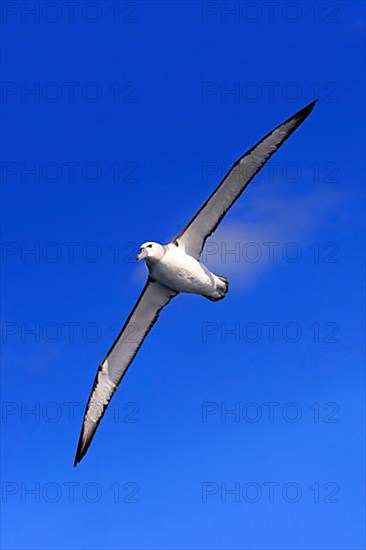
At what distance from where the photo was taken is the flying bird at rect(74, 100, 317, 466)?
26.5 m

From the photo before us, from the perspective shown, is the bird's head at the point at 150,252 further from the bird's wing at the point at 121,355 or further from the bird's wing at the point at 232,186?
the bird's wing at the point at 121,355

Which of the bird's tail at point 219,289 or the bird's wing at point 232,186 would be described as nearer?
the bird's wing at point 232,186

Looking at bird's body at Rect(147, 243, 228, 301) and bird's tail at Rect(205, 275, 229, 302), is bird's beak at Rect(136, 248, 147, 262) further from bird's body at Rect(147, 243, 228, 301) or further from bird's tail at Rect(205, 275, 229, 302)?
bird's tail at Rect(205, 275, 229, 302)

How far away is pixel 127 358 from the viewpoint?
29.6 meters

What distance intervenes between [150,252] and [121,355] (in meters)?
4.42

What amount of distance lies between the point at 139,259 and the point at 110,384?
530 centimetres

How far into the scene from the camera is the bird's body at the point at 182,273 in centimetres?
2680

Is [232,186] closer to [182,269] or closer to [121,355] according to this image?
[182,269]

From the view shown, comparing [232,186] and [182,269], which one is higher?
[232,186]

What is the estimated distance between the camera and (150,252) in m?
26.5

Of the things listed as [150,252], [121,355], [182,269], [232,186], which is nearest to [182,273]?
[182,269]

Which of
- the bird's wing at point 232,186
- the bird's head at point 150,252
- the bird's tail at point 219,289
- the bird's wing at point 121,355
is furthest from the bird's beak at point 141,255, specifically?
the bird's tail at point 219,289

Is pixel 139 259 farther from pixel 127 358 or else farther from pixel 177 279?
pixel 127 358

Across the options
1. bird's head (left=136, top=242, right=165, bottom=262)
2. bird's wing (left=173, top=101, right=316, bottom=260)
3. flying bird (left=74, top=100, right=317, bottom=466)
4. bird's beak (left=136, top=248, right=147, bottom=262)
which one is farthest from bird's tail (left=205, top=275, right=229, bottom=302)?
bird's beak (left=136, top=248, right=147, bottom=262)
